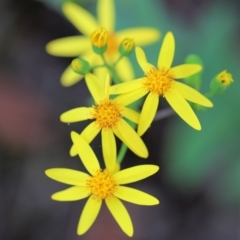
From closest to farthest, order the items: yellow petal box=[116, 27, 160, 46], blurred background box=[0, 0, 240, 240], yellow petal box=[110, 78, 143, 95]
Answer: yellow petal box=[110, 78, 143, 95], yellow petal box=[116, 27, 160, 46], blurred background box=[0, 0, 240, 240]

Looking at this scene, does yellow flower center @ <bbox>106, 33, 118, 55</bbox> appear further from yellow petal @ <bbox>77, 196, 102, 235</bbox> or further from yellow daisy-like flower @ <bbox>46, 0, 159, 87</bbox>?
yellow petal @ <bbox>77, 196, 102, 235</bbox>

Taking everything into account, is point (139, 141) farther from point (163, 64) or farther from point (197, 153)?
point (197, 153)

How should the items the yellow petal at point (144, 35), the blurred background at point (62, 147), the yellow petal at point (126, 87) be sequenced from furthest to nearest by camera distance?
the blurred background at point (62, 147) < the yellow petal at point (144, 35) < the yellow petal at point (126, 87)

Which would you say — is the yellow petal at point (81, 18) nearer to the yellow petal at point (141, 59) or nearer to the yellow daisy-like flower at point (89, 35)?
the yellow daisy-like flower at point (89, 35)

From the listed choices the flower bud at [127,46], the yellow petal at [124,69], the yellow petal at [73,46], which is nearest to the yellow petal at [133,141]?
the flower bud at [127,46]

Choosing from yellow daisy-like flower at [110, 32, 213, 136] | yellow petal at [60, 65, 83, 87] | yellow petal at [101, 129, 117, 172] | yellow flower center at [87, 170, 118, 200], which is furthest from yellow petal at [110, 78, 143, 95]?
yellow petal at [60, 65, 83, 87]
